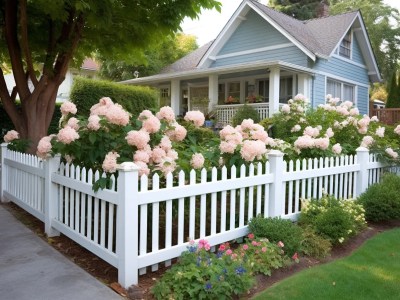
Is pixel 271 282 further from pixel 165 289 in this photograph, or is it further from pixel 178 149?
pixel 178 149

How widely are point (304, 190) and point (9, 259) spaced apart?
12.3ft

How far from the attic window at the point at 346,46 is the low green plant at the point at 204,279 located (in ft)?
56.9

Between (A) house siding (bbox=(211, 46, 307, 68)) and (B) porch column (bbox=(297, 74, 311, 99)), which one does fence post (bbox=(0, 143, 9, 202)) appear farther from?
(A) house siding (bbox=(211, 46, 307, 68))

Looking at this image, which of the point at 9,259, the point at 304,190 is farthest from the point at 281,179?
the point at 9,259

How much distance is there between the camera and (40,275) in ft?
11.6

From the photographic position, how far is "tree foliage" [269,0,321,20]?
107 feet

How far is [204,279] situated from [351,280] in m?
1.52

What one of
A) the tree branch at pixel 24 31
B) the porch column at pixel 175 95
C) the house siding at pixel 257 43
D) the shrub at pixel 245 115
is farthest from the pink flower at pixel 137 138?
the porch column at pixel 175 95

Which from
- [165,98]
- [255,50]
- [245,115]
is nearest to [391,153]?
[245,115]

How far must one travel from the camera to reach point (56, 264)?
151 inches

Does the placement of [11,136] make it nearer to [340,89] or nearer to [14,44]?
[14,44]

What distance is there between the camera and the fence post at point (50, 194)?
4.60 metres

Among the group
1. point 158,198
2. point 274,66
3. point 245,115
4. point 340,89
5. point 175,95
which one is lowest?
point 158,198

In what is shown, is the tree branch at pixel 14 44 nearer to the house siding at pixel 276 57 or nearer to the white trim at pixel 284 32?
the white trim at pixel 284 32
